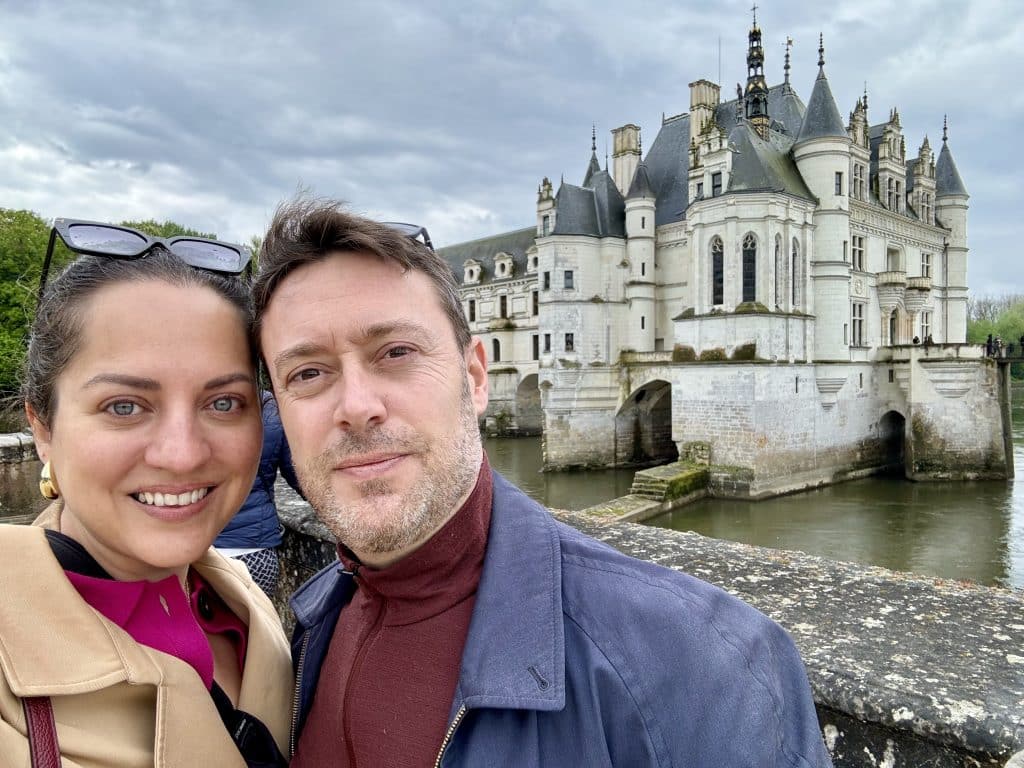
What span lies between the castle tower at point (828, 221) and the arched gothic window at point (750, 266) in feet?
8.30

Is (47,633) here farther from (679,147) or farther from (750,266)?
(679,147)

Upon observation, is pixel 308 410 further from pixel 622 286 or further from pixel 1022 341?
pixel 1022 341

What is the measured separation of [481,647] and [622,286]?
25827mm

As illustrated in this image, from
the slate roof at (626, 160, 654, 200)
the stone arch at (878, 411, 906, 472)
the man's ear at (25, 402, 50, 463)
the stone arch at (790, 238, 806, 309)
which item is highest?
the slate roof at (626, 160, 654, 200)

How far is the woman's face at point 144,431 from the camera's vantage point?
131 centimetres

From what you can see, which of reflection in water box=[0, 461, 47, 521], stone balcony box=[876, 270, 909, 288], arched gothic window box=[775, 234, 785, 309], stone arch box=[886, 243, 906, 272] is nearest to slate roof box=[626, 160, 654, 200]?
arched gothic window box=[775, 234, 785, 309]

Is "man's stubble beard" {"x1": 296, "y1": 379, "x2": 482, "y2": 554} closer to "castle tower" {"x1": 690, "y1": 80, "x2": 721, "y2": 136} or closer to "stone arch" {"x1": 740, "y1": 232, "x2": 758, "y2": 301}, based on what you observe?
"stone arch" {"x1": 740, "y1": 232, "x2": 758, "y2": 301}

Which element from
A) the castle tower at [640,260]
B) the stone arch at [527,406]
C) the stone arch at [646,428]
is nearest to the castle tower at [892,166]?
the castle tower at [640,260]

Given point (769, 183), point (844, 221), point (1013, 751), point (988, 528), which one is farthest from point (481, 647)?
point (844, 221)

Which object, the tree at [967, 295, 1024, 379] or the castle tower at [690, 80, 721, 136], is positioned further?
the tree at [967, 295, 1024, 379]

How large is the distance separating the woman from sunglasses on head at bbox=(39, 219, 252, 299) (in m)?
0.02

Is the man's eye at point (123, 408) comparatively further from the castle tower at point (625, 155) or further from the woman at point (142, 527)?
the castle tower at point (625, 155)

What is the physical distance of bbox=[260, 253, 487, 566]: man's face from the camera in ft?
4.22

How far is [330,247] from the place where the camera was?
138cm
